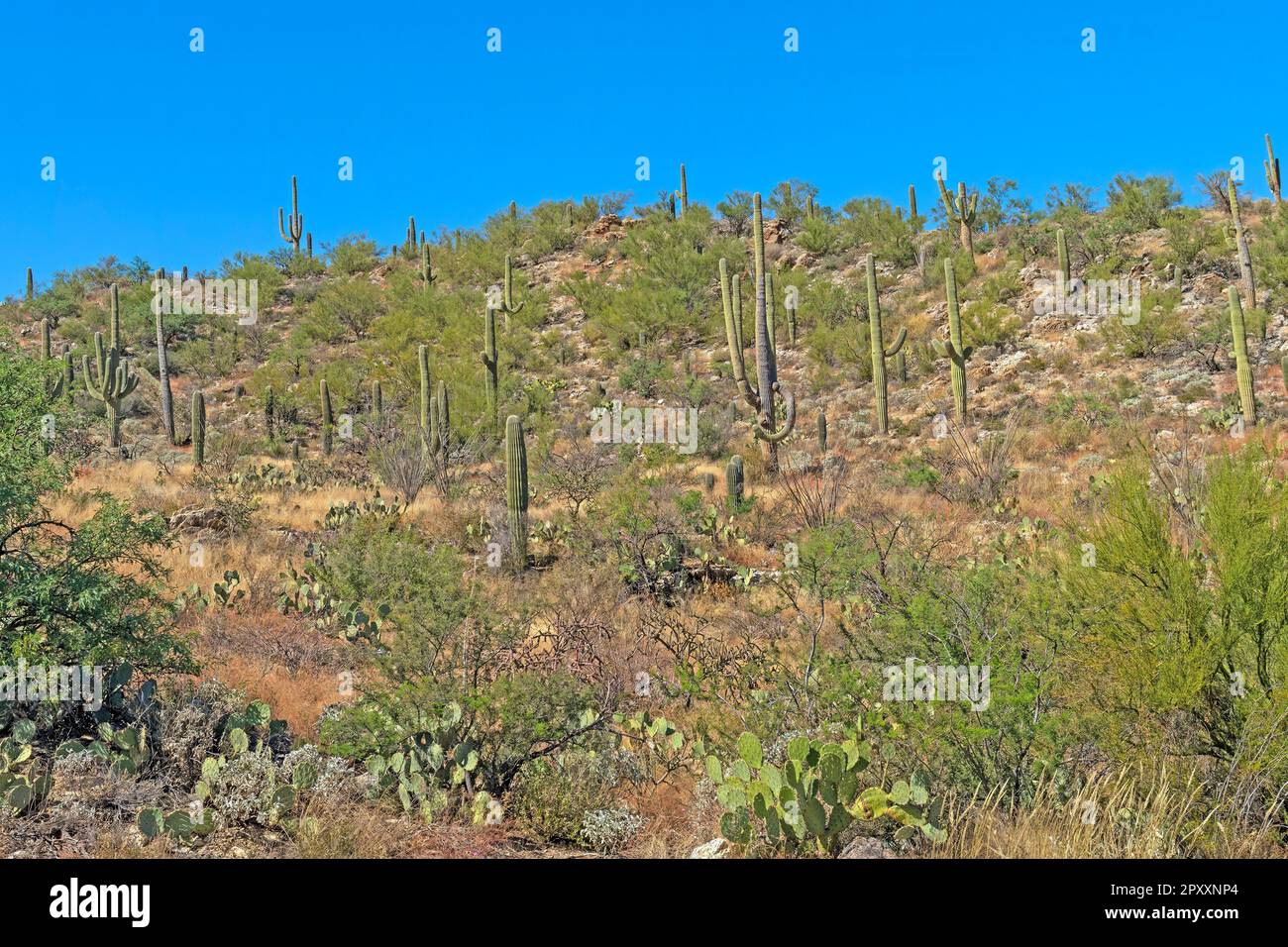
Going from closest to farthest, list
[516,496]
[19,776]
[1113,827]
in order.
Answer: [1113,827], [19,776], [516,496]

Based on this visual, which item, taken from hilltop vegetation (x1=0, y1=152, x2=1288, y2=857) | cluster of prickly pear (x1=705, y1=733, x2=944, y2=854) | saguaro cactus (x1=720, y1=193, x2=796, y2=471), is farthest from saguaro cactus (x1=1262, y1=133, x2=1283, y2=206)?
cluster of prickly pear (x1=705, y1=733, x2=944, y2=854)

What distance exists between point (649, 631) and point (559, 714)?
2855mm

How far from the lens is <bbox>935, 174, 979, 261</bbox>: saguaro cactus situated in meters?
30.4

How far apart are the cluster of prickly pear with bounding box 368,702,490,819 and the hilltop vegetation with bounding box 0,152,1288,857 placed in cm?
3

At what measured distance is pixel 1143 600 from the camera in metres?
4.55

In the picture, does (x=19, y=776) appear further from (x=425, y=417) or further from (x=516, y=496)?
(x=425, y=417)

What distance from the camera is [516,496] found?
12.8 m

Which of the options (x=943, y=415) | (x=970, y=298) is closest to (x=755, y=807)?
(x=943, y=415)

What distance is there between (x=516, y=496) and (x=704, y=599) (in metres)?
3.55

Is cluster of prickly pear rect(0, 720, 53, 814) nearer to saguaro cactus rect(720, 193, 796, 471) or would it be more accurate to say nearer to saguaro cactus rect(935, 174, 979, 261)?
saguaro cactus rect(720, 193, 796, 471)

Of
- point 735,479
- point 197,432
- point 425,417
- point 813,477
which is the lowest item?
point 735,479

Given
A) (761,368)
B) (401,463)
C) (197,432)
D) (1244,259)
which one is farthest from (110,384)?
(1244,259)
